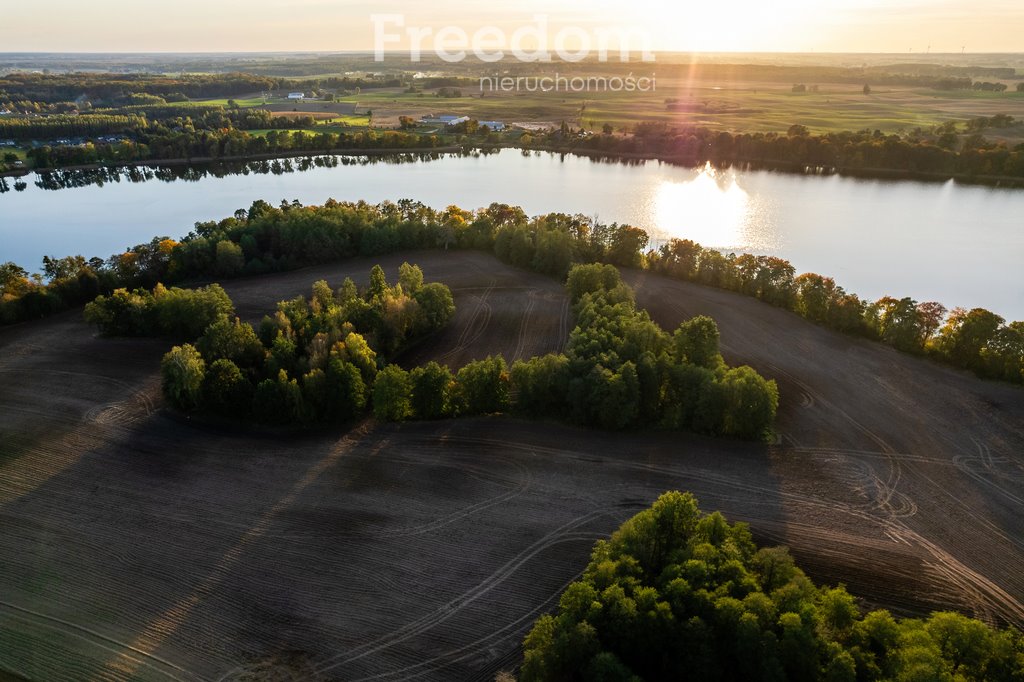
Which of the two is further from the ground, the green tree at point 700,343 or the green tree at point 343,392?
the green tree at point 700,343

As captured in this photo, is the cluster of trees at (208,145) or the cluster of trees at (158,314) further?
the cluster of trees at (208,145)

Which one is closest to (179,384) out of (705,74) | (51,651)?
(51,651)

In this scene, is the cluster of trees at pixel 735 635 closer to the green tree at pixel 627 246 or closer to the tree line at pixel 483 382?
the tree line at pixel 483 382

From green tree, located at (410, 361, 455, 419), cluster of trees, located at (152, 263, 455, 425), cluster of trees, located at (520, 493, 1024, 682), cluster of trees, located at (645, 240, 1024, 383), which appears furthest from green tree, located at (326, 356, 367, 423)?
cluster of trees, located at (645, 240, 1024, 383)

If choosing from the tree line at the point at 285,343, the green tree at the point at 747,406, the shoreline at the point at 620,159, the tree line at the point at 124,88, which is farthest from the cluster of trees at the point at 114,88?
the green tree at the point at 747,406

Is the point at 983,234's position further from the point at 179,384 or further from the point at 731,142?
the point at 179,384
